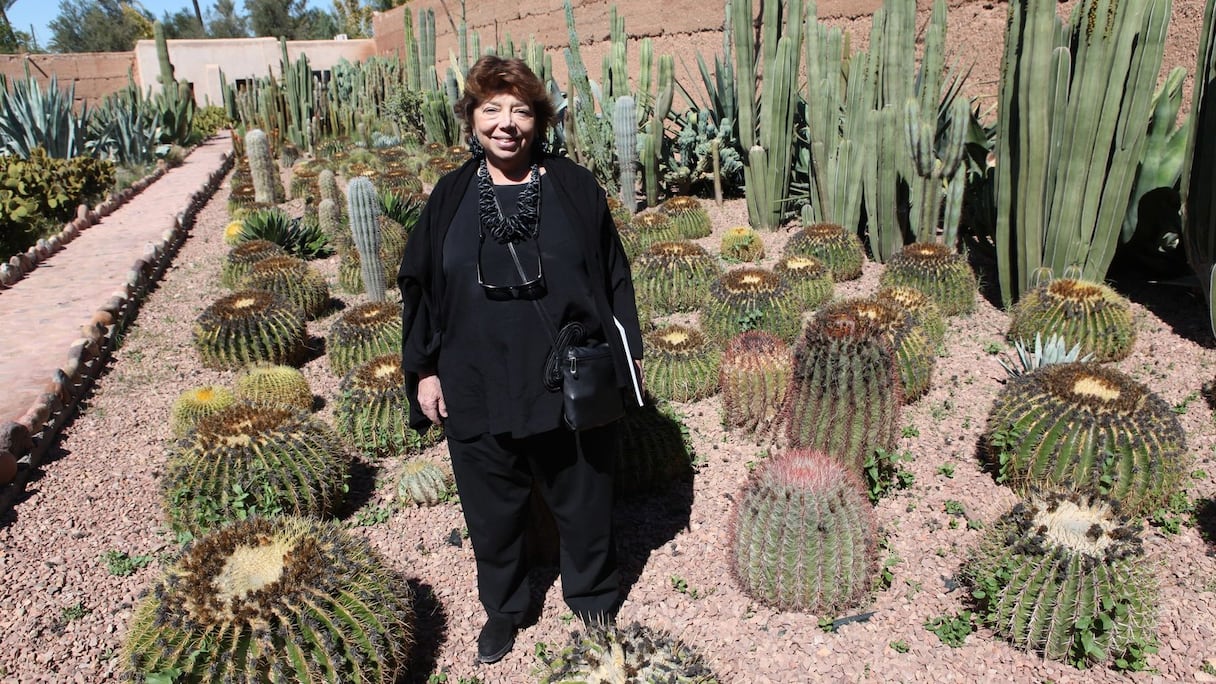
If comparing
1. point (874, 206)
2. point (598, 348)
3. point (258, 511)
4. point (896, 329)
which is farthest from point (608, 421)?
point (874, 206)

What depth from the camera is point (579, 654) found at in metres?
2.21

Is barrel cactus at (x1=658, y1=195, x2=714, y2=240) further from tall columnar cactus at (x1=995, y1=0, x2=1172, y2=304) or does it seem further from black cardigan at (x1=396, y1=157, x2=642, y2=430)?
black cardigan at (x1=396, y1=157, x2=642, y2=430)

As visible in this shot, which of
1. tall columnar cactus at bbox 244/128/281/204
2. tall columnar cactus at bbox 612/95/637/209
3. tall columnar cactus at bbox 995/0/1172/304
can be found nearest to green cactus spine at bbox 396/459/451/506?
tall columnar cactus at bbox 995/0/1172/304

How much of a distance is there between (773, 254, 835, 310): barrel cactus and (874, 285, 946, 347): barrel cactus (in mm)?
677

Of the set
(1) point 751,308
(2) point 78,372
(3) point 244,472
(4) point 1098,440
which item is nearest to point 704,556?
(4) point 1098,440

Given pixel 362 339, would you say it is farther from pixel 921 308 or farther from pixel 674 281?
pixel 921 308

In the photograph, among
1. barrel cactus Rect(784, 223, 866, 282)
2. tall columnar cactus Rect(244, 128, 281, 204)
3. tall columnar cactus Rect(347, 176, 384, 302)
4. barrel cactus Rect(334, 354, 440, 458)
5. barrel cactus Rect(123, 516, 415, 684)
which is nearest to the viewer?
barrel cactus Rect(123, 516, 415, 684)

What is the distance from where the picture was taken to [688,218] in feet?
27.9

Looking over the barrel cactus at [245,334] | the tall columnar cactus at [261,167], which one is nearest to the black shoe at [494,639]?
the barrel cactus at [245,334]

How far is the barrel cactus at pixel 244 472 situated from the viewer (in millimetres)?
3680

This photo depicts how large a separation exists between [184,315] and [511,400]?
6372mm

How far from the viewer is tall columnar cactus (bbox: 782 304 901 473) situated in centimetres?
361

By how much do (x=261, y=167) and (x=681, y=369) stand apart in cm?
947

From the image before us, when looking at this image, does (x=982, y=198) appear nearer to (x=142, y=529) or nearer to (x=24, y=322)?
(x=142, y=529)
